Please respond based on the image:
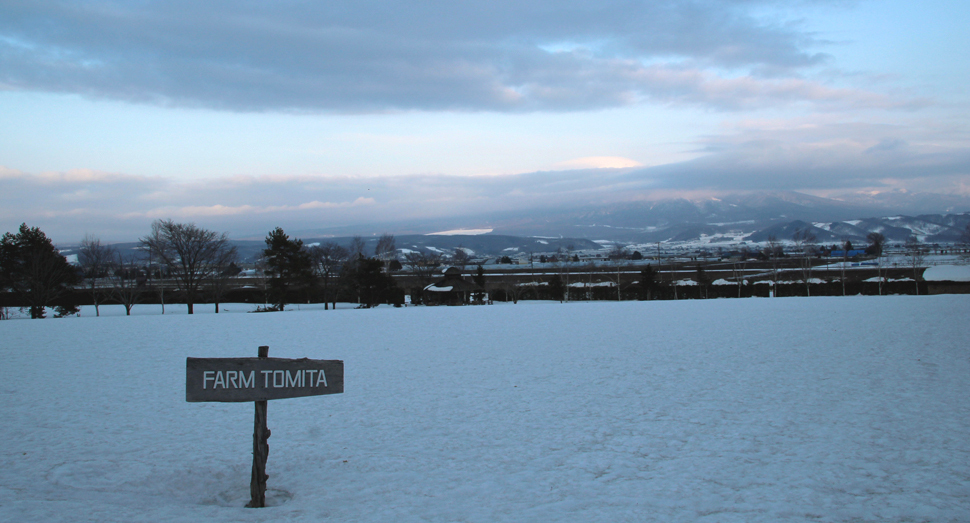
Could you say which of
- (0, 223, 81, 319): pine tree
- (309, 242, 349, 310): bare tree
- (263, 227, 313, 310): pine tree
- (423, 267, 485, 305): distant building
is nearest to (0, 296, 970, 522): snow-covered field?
(0, 223, 81, 319): pine tree

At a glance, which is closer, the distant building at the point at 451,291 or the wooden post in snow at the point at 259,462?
the wooden post in snow at the point at 259,462

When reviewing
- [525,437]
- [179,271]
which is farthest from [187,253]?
[525,437]

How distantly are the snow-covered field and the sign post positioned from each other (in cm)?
45

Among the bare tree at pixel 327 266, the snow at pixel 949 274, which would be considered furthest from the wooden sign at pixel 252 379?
the snow at pixel 949 274

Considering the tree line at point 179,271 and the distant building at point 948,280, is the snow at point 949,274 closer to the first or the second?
the distant building at point 948,280

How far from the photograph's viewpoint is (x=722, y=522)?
4.91 meters

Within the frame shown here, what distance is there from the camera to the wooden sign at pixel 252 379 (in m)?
5.42

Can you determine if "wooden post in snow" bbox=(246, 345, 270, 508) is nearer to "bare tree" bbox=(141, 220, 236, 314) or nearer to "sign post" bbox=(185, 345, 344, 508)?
"sign post" bbox=(185, 345, 344, 508)

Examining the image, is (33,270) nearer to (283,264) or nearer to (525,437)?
(283,264)

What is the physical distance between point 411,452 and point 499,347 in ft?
30.9

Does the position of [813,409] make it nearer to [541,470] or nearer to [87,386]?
[541,470]

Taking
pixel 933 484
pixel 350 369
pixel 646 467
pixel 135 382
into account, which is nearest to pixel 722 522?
pixel 646 467

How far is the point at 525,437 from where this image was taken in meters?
7.75

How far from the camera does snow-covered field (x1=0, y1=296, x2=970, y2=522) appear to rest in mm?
5359
